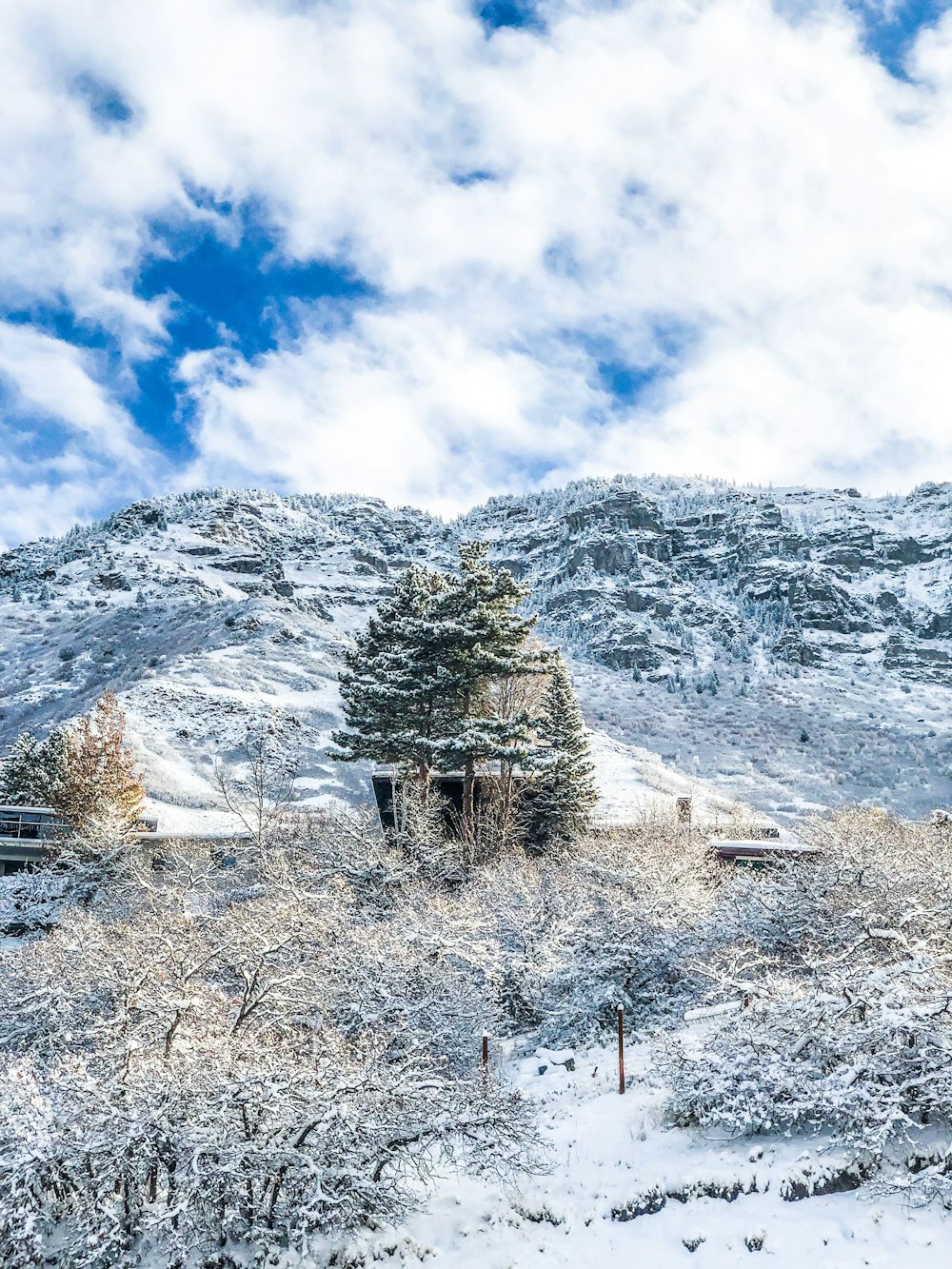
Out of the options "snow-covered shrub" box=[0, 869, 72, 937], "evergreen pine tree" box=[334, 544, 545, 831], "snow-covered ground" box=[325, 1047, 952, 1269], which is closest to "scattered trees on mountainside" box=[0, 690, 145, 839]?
"snow-covered shrub" box=[0, 869, 72, 937]

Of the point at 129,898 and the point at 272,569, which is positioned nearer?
the point at 129,898

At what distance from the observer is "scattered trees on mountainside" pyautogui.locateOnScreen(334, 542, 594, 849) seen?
83.7 feet

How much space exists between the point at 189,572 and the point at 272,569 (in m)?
17.9

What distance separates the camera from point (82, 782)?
32.8 meters

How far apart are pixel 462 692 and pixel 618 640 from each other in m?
112

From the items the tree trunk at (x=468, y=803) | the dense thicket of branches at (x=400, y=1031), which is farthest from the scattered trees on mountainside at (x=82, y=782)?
the tree trunk at (x=468, y=803)

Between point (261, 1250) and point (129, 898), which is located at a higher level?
point (129, 898)

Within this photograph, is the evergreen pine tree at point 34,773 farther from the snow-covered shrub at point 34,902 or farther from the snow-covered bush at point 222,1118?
the snow-covered bush at point 222,1118

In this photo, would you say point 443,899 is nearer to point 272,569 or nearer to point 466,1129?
point 466,1129

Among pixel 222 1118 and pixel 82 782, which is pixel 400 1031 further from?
pixel 82 782

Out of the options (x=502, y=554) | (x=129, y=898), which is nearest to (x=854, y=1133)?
(x=129, y=898)

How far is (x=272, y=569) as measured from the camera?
493 ft

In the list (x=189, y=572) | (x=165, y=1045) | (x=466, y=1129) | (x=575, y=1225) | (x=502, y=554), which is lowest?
(x=575, y=1225)

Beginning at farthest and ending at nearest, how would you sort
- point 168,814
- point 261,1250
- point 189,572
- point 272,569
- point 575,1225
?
point 272,569, point 189,572, point 168,814, point 575,1225, point 261,1250
